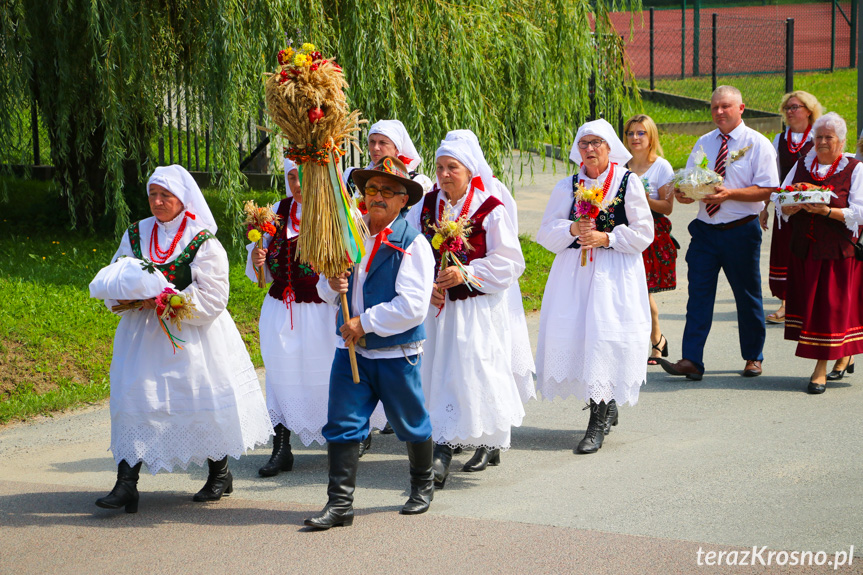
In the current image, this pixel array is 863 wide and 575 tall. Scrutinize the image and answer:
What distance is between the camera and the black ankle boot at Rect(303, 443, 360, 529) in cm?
528

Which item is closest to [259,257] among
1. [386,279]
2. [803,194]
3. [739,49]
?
[386,279]

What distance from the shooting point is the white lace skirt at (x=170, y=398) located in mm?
5551

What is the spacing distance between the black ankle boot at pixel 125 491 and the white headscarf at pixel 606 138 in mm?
3497

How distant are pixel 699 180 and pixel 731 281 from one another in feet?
3.39

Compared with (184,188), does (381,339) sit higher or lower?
lower

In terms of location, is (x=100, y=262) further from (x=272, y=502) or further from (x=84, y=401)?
(x=272, y=502)

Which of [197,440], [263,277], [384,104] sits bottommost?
[197,440]

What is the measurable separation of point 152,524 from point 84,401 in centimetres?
276

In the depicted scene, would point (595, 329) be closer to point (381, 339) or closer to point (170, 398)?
point (381, 339)

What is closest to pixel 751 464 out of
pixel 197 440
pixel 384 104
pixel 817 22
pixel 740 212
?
pixel 740 212

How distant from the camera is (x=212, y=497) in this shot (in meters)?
5.79

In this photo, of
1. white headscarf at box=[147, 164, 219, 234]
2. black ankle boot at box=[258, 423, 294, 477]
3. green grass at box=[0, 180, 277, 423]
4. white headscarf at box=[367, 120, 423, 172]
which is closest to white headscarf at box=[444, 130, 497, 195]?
white headscarf at box=[367, 120, 423, 172]

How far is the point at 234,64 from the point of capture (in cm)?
930

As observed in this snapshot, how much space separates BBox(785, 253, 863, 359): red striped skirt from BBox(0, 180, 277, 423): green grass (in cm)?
476
